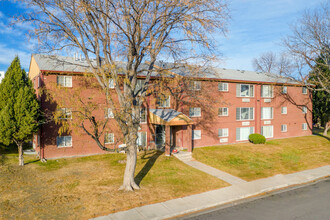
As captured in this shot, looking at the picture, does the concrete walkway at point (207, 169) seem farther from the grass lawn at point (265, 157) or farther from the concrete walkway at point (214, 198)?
the concrete walkway at point (214, 198)

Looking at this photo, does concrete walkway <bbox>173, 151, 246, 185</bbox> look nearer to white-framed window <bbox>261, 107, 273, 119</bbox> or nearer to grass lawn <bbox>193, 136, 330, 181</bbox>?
grass lawn <bbox>193, 136, 330, 181</bbox>

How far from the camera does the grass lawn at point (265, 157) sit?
17.1m

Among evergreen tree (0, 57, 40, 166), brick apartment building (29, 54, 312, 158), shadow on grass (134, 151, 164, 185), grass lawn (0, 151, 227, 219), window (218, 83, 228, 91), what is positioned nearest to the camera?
grass lawn (0, 151, 227, 219)

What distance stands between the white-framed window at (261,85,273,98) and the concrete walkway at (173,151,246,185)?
15.3m

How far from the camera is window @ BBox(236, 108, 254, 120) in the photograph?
2772cm

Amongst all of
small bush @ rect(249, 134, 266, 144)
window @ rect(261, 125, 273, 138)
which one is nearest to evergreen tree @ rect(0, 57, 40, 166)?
small bush @ rect(249, 134, 266, 144)

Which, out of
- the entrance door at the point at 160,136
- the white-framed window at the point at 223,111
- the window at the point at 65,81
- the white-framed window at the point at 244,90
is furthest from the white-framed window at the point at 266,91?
the window at the point at 65,81

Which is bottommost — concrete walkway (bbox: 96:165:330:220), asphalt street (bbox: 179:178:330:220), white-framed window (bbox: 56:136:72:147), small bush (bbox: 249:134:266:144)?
asphalt street (bbox: 179:178:330:220)

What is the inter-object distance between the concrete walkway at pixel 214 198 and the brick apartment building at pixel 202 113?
652 cm

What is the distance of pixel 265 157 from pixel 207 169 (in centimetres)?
727

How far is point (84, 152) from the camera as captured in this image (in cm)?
2019

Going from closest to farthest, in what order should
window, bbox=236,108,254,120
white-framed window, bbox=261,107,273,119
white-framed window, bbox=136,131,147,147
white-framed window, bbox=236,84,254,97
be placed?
1. white-framed window, bbox=136,131,147,147
2. white-framed window, bbox=236,84,254,97
3. window, bbox=236,108,254,120
4. white-framed window, bbox=261,107,273,119

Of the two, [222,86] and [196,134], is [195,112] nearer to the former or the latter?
[196,134]

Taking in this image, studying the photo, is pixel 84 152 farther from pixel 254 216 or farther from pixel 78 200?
pixel 254 216
